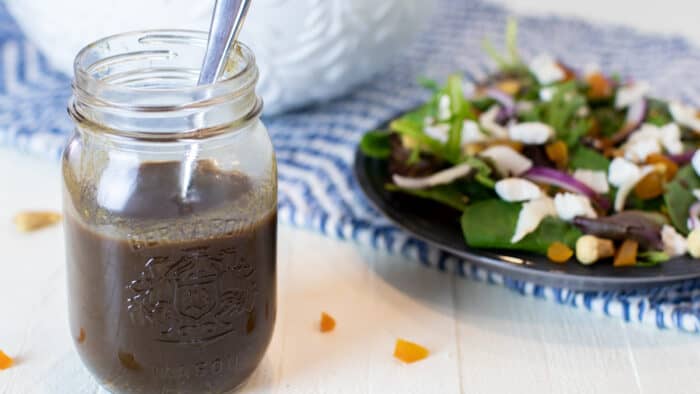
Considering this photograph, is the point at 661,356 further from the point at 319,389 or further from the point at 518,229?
the point at 319,389

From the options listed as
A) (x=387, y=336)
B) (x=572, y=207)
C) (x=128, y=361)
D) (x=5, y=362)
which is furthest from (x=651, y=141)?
(x=5, y=362)

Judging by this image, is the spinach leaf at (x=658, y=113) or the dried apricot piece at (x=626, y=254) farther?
the spinach leaf at (x=658, y=113)

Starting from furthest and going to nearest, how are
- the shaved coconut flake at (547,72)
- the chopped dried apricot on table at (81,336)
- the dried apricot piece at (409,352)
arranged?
1. the shaved coconut flake at (547,72)
2. the dried apricot piece at (409,352)
3. the chopped dried apricot on table at (81,336)

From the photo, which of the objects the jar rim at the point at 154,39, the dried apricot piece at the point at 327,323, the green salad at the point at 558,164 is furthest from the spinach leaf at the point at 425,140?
the jar rim at the point at 154,39

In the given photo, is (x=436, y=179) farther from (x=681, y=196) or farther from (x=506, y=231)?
(x=681, y=196)

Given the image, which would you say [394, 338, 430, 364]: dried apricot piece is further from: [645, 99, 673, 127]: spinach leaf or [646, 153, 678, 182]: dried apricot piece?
[645, 99, 673, 127]: spinach leaf

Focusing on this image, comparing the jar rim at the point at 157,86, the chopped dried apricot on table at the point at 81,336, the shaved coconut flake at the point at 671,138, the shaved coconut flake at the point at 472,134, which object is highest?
the jar rim at the point at 157,86

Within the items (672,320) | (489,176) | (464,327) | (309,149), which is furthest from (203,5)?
(672,320)

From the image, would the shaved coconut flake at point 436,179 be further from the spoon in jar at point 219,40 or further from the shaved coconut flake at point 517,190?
the spoon in jar at point 219,40
